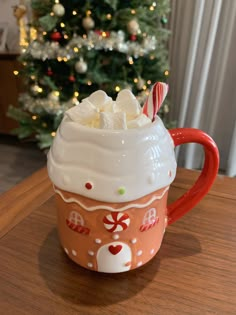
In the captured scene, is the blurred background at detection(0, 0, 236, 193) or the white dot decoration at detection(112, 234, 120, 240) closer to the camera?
the white dot decoration at detection(112, 234, 120, 240)

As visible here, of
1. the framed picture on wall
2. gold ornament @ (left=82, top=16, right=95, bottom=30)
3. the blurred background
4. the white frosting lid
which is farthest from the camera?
the framed picture on wall

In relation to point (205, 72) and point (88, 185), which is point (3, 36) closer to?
point (205, 72)

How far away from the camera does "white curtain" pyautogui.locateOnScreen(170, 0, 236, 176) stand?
1522mm

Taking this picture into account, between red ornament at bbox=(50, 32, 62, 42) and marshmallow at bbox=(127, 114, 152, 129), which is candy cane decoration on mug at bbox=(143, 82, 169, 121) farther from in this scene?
red ornament at bbox=(50, 32, 62, 42)

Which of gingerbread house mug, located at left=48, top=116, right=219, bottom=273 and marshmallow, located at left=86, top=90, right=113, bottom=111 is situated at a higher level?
marshmallow, located at left=86, top=90, right=113, bottom=111

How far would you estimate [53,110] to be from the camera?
1.34 metres

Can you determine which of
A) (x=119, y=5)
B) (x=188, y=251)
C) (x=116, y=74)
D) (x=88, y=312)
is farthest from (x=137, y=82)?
(x=88, y=312)

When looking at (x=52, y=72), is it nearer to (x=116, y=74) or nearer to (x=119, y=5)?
(x=116, y=74)

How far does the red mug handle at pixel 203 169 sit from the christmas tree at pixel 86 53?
0.98 m

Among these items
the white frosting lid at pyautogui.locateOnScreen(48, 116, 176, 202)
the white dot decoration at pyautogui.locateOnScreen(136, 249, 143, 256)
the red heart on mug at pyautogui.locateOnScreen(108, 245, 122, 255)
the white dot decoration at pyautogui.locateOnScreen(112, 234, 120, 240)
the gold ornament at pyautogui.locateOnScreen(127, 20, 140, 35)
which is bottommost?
the white dot decoration at pyautogui.locateOnScreen(136, 249, 143, 256)

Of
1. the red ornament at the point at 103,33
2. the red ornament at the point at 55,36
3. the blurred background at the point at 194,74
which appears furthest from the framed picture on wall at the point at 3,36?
the red ornament at the point at 103,33

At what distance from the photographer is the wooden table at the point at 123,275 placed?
34 centimetres

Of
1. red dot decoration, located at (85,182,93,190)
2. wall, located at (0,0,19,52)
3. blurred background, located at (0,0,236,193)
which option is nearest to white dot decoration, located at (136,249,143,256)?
red dot decoration, located at (85,182,93,190)

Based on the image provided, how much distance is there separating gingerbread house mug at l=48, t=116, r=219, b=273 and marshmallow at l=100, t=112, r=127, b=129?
0.01 meters
